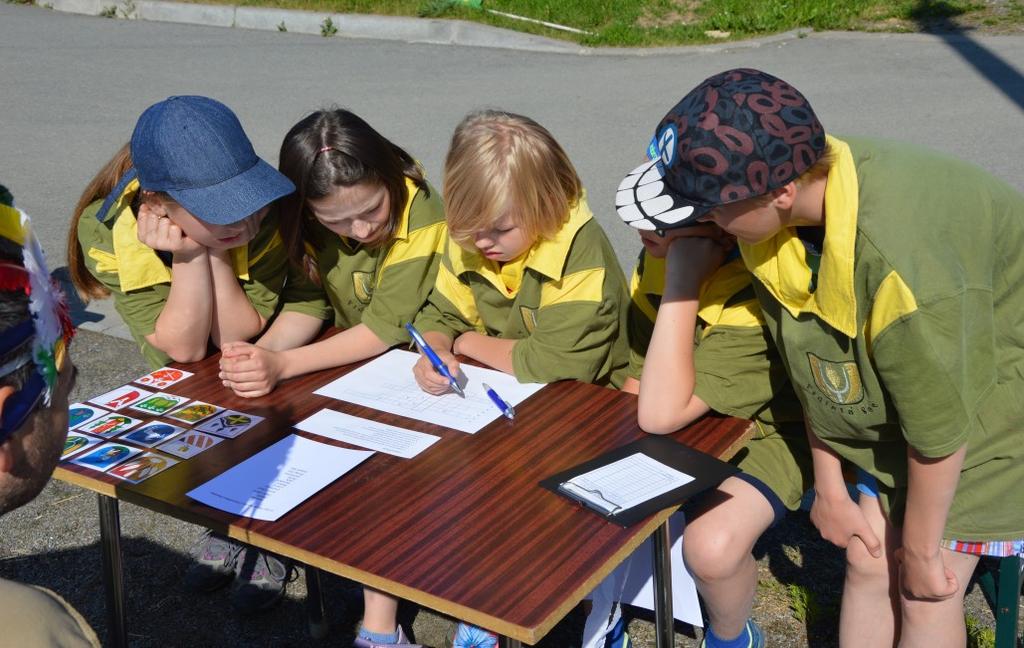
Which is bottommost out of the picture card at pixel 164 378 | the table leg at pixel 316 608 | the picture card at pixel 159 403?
the table leg at pixel 316 608

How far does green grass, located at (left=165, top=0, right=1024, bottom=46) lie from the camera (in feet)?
28.9

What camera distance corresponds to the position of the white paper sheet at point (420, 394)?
2.39 meters

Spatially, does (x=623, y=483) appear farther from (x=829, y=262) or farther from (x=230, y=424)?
(x=230, y=424)

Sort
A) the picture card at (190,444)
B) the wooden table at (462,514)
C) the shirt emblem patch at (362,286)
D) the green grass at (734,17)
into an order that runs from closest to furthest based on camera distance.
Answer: the wooden table at (462,514), the picture card at (190,444), the shirt emblem patch at (362,286), the green grass at (734,17)

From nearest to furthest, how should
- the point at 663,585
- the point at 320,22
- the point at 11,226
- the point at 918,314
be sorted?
the point at 11,226, the point at 918,314, the point at 663,585, the point at 320,22

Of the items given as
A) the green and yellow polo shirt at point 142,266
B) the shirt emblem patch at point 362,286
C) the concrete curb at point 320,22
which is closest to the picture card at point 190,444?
the green and yellow polo shirt at point 142,266

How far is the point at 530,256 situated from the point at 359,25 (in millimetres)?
8361

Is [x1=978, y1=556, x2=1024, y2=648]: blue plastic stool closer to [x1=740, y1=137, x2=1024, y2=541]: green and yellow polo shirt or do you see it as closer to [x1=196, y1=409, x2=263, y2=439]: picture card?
[x1=740, y1=137, x2=1024, y2=541]: green and yellow polo shirt

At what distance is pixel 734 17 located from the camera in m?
9.09

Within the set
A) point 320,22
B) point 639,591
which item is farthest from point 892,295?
point 320,22

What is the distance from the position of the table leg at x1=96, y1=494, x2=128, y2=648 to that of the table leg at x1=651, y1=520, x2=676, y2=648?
1.15 meters

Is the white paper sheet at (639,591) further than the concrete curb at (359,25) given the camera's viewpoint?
No

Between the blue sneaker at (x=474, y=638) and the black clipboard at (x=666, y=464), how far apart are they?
2.29ft

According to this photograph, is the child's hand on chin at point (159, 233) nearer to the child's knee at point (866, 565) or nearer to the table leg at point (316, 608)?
the table leg at point (316, 608)
